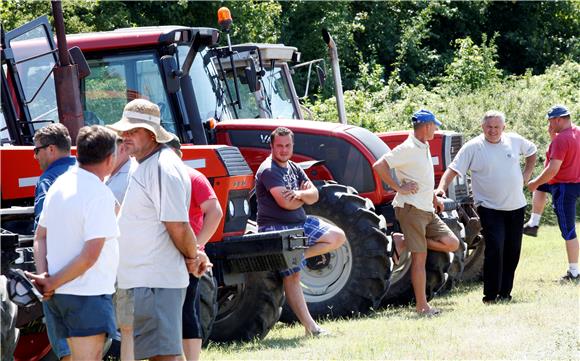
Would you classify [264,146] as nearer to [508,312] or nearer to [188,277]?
[508,312]

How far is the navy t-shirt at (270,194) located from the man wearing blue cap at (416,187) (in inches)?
49.5

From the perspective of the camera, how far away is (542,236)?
1930 cm

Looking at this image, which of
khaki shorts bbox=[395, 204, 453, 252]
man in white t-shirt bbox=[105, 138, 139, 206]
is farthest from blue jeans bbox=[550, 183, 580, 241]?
man in white t-shirt bbox=[105, 138, 139, 206]

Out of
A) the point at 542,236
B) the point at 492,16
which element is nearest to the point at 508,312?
the point at 542,236

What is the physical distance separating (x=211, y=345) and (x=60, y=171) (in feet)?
10.00

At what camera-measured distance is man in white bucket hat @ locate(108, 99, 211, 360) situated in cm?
627

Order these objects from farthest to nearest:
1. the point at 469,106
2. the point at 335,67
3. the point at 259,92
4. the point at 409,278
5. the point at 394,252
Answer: the point at 469,106 → the point at 335,67 → the point at 259,92 → the point at 409,278 → the point at 394,252

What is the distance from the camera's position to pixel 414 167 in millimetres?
10609

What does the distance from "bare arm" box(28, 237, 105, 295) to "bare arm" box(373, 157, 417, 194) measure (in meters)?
5.07

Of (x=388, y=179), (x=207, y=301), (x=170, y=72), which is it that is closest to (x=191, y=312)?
(x=207, y=301)

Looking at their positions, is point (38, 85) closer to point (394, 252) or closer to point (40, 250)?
point (394, 252)

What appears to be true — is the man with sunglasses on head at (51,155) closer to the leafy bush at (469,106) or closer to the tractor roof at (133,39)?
Answer: the tractor roof at (133,39)

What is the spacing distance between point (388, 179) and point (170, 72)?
217 cm

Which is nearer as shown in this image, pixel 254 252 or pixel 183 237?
pixel 183 237
